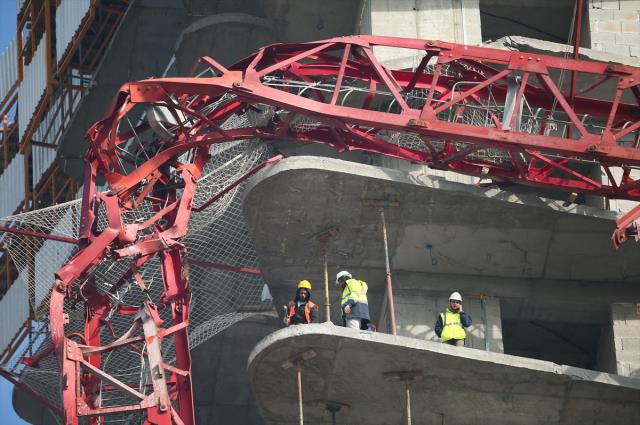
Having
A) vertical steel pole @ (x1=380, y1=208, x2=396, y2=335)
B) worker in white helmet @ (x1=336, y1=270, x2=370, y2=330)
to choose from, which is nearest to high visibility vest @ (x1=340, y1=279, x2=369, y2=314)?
worker in white helmet @ (x1=336, y1=270, x2=370, y2=330)

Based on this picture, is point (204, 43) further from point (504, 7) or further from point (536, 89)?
point (536, 89)

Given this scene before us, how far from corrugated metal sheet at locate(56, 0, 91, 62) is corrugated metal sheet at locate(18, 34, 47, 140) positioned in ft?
4.24

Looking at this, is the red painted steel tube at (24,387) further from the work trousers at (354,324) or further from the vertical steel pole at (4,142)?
the vertical steel pole at (4,142)

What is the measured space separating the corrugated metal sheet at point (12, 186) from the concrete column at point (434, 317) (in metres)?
20.4

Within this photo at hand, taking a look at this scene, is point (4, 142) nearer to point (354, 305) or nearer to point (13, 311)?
point (13, 311)

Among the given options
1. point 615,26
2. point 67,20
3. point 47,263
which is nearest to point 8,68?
point 67,20

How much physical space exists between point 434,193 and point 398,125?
2.10 meters

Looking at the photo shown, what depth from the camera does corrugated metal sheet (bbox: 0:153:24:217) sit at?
51.2 metres

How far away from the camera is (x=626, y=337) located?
110ft

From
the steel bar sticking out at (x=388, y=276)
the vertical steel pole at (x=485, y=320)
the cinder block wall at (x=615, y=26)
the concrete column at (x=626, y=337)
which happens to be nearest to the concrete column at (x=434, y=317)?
the vertical steel pole at (x=485, y=320)

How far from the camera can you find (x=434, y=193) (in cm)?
3192

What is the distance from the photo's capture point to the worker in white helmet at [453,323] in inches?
1212

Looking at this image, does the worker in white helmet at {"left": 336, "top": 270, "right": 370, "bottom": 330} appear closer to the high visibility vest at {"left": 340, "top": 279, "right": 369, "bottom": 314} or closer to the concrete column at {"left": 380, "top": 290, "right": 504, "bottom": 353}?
the high visibility vest at {"left": 340, "top": 279, "right": 369, "bottom": 314}

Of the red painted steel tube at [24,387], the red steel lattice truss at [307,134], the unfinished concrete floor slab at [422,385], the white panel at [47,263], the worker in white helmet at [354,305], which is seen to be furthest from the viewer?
the red painted steel tube at [24,387]
